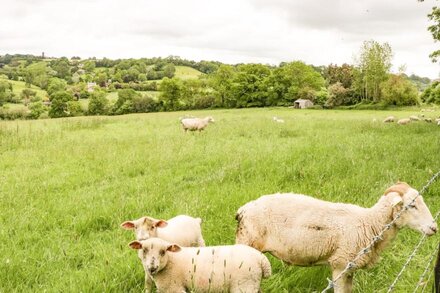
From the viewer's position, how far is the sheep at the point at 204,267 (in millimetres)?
3875

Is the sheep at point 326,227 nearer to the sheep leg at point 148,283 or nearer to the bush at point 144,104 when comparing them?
the sheep leg at point 148,283

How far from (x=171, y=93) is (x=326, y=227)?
82238 millimetres

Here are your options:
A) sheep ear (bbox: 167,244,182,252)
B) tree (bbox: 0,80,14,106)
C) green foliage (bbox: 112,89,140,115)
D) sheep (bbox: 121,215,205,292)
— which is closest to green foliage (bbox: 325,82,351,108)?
green foliage (bbox: 112,89,140,115)

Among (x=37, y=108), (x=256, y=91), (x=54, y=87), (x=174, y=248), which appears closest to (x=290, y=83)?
(x=256, y=91)

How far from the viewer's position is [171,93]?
84750 millimetres

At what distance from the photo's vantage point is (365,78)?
70000 mm

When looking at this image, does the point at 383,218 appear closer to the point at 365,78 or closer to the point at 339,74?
the point at 365,78

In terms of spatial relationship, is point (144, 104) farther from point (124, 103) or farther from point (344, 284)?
point (344, 284)

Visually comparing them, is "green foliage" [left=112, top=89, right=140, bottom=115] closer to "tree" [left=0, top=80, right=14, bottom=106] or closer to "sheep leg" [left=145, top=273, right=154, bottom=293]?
"tree" [left=0, top=80, right=14, bottom=106]

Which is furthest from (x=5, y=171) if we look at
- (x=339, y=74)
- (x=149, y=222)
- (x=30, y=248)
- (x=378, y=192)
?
(x=339, y=74)

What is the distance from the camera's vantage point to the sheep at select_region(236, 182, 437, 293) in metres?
4.29

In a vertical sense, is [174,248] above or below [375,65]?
below

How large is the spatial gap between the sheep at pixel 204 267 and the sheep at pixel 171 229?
2.34 ft

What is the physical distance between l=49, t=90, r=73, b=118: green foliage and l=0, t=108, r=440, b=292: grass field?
71.5 metres
